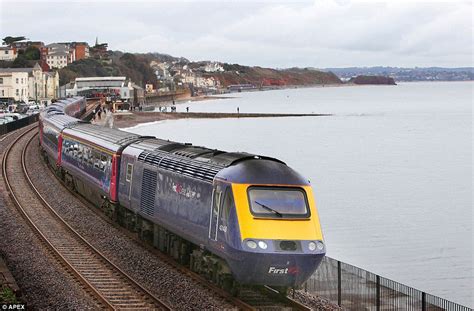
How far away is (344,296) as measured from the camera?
2233 cm

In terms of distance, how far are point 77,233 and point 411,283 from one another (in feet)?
42.9

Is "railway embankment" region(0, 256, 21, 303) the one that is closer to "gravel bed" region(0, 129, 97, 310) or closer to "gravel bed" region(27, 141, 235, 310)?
"gravel bed" region(0, 129, 97, 310)

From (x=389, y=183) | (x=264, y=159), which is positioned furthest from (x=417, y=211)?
(x=264, y=159)

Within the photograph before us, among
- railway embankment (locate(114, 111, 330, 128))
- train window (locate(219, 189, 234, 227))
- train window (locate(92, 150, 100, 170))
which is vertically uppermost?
train window (locate(219, 189, 234, 227))

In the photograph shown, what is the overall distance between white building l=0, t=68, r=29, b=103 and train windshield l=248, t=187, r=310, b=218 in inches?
5450

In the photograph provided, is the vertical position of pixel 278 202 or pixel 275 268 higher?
pixel 278 202

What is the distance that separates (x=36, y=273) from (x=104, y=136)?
443 inches

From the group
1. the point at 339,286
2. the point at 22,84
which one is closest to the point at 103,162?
the point at 339,286

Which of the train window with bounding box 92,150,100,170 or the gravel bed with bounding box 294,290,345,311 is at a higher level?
the train window with bounding box 92,150,100,170

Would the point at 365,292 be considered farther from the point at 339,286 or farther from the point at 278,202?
the point at 278,202

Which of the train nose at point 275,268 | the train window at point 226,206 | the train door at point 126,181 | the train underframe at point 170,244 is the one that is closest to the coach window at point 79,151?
the train underframe at point 170,244

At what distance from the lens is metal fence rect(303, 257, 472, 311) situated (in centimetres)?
2088

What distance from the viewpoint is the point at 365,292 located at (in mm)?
22016

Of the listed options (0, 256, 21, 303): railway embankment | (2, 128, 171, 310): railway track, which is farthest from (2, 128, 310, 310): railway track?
(0, 256, 21, 303): railway embankment
